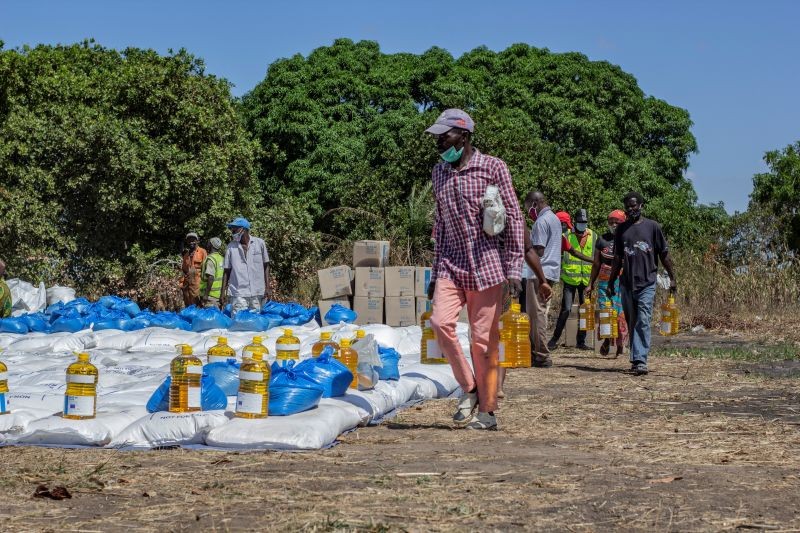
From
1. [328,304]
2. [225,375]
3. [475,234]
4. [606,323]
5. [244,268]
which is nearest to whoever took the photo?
[475,234]

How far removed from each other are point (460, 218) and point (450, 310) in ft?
1.97

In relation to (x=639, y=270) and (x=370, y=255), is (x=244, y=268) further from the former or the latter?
(x=639, y=270)

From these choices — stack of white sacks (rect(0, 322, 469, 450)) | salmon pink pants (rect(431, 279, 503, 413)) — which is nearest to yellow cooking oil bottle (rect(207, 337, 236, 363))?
stack of white sacks (rect(0, 322, 469, 450))

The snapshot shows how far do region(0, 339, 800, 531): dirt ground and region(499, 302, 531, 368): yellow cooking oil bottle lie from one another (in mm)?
490

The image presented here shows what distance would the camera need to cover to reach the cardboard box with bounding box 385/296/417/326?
15.6 metres

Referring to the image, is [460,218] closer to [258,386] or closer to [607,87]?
[258,386]

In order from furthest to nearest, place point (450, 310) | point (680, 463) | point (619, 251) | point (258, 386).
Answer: point (619, 251) < point (450, 310) < point (258, 386) < point (680, 463)

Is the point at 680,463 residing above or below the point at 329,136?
below

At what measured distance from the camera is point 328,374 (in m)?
7.29

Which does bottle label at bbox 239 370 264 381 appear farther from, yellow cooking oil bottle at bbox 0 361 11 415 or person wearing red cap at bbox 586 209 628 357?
person wearing red cap at bbox 586 209 628 357

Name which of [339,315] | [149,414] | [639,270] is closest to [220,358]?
[149,414]

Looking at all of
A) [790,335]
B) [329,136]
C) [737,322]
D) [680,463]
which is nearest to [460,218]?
[680,463]

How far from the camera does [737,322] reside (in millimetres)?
19016

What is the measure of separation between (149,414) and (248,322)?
737 centimetres
